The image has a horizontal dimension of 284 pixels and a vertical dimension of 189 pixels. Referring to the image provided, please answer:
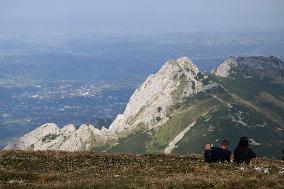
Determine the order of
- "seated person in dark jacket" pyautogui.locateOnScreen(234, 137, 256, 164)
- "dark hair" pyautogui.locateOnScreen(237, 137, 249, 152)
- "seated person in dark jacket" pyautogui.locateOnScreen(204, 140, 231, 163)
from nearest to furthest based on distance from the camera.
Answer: "dark hair" pyautogui.locateOnScreen(237, 137, 249, 152) → "seated person in dark jacket" pyautogui.locateOnScreen(234, 137, 256, 164) → "seated person in dark jacket" pyautogui.locateOnScreen(204, 140, 231, 163)

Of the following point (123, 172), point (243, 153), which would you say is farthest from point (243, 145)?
point (123, 172)

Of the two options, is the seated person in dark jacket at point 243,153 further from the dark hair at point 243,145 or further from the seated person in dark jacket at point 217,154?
the seated person in dark jacket at point 217,154

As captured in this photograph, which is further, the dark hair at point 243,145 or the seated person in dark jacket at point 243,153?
the seated person in dark jacket at point 243,153

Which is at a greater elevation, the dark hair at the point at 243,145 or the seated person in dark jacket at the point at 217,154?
Answer: the dark hair at the point at 243,145

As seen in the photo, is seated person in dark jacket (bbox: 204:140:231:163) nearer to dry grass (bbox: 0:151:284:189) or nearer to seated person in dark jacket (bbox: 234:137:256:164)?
seated person in dark jacket (bbox: 234:137:256:164)

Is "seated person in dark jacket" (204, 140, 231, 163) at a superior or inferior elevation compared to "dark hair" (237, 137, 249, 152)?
inferior

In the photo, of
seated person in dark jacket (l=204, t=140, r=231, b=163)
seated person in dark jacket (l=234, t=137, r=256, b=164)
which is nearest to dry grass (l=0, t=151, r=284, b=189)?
seated person in dark jacket (l=234, t=137, r=256, b=164)

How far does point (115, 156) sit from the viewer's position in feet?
128

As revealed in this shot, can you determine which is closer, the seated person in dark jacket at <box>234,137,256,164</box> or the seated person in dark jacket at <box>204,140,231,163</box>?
the seated person in dark jacket at <box>234,137,256,164</box>

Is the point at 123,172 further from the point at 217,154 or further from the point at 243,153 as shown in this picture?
the point at 243,153

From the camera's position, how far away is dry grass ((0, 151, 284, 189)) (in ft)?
80.8

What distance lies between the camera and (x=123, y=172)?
29.7 metres

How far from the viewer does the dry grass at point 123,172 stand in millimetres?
24625

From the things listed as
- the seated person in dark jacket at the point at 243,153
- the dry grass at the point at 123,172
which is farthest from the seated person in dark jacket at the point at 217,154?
the dry grass at the point at 123,172
